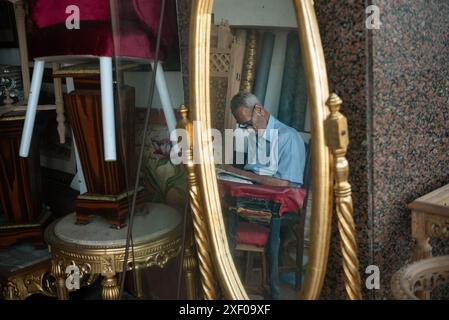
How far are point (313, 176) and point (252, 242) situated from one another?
288 mm

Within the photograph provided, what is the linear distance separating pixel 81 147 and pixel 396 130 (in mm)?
881

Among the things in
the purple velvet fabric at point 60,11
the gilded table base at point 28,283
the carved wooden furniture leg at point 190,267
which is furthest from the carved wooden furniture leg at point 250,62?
the gilded table base at point 28,283

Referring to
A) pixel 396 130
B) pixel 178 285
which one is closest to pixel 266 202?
pixel 396 130

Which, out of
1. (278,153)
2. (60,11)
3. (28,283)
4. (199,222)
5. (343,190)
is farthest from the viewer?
(28,283)

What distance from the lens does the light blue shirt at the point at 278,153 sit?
1054 mm

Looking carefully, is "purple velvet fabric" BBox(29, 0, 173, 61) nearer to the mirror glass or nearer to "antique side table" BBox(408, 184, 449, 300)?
the mirror glass

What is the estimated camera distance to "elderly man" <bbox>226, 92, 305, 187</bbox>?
1063 millimetres

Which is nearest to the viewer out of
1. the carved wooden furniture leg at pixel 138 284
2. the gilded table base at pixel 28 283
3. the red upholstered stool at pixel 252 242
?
the red upholstered stool at pixel 252 242

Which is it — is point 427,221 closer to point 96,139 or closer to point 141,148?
point 141,148

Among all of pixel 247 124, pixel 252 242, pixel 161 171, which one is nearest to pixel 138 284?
pixel 161 171

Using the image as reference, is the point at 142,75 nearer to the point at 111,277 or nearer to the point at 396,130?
the point at 111,277

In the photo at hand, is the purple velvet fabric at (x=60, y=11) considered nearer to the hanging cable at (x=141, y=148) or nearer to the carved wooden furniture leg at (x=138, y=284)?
the hanging cable at (x=141, y=148)

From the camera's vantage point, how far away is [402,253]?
1178 millimetres

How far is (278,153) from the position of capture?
1.10 metres
